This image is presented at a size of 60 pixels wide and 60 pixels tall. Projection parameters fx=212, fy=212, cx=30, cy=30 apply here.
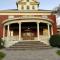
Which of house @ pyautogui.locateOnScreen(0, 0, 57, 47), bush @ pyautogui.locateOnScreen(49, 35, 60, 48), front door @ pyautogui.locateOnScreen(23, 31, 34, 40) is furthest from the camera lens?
front door @ pyautogui.locateOnScreen(23, 31, 34, 40)

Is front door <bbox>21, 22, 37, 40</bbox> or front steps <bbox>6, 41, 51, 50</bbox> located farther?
front door <bbox>21, 22, 37, 40</bbox>

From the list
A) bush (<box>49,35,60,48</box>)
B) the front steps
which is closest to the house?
bush (<box>49,35,60,48</box>)

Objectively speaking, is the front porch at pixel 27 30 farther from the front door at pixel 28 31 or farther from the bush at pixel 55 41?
the bush at pixel 55 41

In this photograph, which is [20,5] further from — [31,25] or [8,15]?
[31,25]

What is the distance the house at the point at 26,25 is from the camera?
108ft

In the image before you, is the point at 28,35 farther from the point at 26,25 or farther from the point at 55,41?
the point at 55,41

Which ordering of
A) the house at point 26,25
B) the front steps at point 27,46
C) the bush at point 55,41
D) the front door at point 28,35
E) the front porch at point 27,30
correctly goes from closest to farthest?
the front steps at point 27,46 < the bush at point 55,41 < the house at point 26,25 < the front porch at point 27,30 < the front door at point 28,35

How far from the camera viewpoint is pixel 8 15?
42250 millimetres

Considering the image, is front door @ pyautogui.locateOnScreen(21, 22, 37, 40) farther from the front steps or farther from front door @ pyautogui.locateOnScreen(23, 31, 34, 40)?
the front steps

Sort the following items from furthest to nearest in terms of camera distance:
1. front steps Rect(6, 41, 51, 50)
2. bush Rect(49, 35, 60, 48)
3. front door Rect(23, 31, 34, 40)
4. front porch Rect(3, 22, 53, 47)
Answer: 1. front door Rect(23, 31, 34, 40)
2. front porch Rect(3, 22, 53, 47)
3. bush Rect(49, 35, 60, 48)
4. front steps Rect(6, 41, 51, 50)

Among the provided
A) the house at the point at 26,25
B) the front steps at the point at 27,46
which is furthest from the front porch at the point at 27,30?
the front steps at the point at 27,46

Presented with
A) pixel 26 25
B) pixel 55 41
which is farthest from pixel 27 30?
pixel 55 41

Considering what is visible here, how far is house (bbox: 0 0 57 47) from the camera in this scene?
32972mm

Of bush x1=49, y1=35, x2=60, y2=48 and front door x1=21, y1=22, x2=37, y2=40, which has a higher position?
front door x1=21, y1=22, x2=37, y2=40
